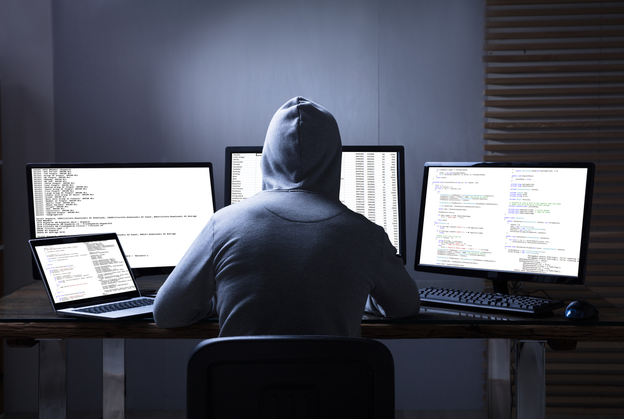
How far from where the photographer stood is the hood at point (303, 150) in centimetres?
134

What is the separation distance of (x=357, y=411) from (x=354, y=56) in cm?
208

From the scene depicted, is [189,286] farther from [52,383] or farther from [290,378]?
[52,383]

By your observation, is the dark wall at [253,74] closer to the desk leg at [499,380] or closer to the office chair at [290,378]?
the desk leg at [499,380]

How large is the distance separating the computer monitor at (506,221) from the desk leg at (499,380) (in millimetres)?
313

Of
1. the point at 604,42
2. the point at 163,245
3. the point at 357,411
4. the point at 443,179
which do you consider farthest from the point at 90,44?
the point at 604,42

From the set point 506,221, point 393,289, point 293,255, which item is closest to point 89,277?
point 293,255

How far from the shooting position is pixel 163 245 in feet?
6.84

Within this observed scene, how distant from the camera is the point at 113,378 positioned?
7.02 feet

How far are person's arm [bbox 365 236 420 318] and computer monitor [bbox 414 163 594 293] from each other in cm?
44

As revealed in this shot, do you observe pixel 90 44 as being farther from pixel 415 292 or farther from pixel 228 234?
pixel 415 292

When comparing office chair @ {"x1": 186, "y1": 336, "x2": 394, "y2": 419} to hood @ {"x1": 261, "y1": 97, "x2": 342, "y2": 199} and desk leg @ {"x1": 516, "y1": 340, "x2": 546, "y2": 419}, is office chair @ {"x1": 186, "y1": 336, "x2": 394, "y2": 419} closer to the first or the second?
hood @ {"x1": 261, "y1": 97, "x2": 342, "y2": 199}

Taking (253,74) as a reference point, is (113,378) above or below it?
below

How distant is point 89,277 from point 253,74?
4.62 ft

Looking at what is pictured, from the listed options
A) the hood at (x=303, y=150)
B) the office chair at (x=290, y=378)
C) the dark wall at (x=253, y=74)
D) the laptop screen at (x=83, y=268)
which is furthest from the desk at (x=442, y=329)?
the dark wall at (x=253, y=74)
